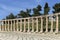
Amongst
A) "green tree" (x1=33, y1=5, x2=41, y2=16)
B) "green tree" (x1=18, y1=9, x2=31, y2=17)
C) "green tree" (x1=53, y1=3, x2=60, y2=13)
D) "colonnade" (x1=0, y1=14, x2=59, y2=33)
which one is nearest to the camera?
"colonnade" (x1=0, y1=14, x2=59, y2=33)

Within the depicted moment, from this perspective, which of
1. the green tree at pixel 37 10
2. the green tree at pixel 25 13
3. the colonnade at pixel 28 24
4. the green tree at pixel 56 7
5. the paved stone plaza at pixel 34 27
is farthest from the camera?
the green tree at pixel 25 13

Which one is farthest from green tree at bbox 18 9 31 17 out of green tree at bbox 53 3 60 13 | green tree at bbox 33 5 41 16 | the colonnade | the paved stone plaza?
the paved stone plaza

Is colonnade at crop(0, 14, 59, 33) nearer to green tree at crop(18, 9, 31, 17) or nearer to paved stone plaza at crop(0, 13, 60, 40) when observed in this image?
paved stone plaza at crop(0, 13, 60, 40)

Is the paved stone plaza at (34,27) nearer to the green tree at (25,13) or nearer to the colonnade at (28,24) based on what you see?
the colonnade at (28,24)

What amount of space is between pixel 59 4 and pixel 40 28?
11.7 meters

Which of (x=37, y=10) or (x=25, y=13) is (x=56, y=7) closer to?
(x=37, y=10)

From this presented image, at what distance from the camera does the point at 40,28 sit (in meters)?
13.4

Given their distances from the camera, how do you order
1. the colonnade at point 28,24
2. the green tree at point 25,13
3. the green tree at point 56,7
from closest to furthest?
1. the colonnade at point 28,24
2. the green tree at point 56,7
3. the green tree at point 25,13

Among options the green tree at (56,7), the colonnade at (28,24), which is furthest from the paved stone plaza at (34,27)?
the green tree at (56,7)

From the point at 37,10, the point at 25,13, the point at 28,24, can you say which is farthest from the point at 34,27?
the point at 25,13

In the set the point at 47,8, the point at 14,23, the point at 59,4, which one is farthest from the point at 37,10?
the point at 14,23

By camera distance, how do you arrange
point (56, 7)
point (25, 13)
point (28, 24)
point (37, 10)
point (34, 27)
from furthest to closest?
point (25, 13) → point (37, 10) → point (56, 7) → point (28, 24) → point (34, 27)

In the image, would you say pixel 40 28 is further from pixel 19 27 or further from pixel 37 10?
pixel 37 10

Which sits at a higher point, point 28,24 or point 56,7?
point 56,7
